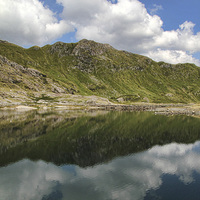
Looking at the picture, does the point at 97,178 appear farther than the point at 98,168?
No

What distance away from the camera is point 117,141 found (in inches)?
2219

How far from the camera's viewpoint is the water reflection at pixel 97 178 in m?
27.0

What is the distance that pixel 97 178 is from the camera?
104 ft

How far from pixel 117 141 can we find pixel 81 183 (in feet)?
92.2

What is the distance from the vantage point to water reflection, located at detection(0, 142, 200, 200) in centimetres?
2695

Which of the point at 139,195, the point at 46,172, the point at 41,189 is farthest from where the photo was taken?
the point at 46,172

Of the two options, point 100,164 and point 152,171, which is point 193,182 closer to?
point 152,171

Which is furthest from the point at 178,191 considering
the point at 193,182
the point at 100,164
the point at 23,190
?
the point at 23,190

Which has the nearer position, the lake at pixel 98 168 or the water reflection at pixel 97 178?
the water reflection at pixel 97 178

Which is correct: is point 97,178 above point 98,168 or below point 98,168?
below

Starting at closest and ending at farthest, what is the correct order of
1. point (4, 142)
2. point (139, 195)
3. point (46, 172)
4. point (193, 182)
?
point (139, 195)
point (193, 182)
point (46, 172)
point (4, 142)

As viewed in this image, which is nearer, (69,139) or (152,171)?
(152,171)

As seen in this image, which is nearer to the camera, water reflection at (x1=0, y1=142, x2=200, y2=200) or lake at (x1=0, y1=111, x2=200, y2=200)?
water reflection at (x1=0, y1=142, x2=200, y2=200)

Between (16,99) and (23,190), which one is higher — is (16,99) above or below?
above
